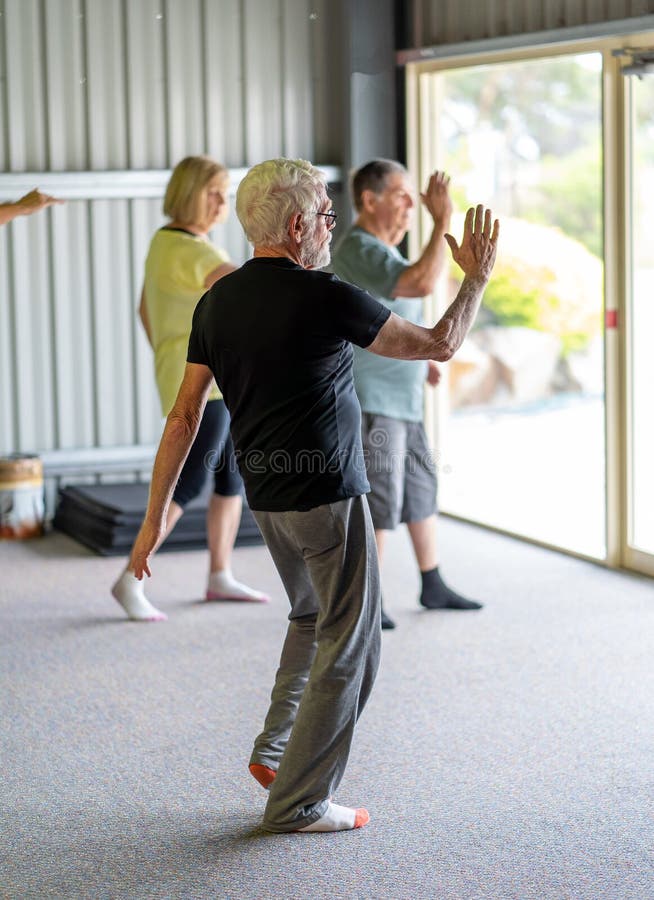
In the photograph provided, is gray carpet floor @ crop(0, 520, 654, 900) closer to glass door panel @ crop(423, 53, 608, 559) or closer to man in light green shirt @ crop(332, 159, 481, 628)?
man in light green shirt @ crop(332, 159, 481, 628)

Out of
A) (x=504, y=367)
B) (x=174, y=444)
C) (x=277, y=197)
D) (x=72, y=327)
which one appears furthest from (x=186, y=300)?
(x=504, y=367)

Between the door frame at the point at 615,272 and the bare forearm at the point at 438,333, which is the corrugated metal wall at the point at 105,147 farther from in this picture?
the bare forearm at the point at 438,333

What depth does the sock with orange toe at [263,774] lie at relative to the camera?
3150 mm

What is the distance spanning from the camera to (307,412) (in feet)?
9.32

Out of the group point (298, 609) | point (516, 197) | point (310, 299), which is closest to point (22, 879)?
point (298, 609)

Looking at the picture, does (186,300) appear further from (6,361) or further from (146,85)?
(146,85)

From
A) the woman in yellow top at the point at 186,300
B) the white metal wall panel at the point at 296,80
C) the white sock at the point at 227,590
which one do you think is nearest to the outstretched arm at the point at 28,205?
the woman in yellow top at the point at 186,300

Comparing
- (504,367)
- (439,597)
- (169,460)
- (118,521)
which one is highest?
(169,460)

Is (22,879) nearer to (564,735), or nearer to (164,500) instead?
(164,500)

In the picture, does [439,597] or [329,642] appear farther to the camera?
[439,597]

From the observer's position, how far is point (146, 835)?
3078mm

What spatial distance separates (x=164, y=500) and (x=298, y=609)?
419 mm

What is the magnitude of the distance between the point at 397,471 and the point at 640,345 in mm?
1482

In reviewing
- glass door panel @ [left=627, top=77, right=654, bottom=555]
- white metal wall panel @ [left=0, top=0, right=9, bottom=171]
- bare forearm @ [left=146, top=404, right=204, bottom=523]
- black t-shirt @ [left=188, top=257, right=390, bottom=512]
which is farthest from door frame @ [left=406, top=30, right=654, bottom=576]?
bare forearm @ [left=146, top=404, right=204, bottom=523]
